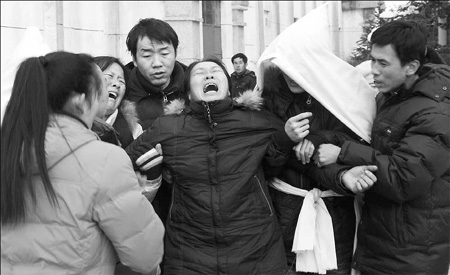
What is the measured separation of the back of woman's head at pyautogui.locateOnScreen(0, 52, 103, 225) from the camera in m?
2.27

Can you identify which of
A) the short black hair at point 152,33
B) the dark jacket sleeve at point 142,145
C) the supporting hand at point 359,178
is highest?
the short black hair at point 152,33

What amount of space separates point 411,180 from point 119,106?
5.20 feet

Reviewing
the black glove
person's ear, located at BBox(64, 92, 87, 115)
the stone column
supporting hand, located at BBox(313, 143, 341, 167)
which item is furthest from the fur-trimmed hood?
the stone column

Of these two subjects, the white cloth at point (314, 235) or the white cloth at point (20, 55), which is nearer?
the white cloth at point (20, 55)

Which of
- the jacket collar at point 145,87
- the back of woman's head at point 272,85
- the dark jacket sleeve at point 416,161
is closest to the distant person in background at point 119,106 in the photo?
the jacket collar at point 145,87

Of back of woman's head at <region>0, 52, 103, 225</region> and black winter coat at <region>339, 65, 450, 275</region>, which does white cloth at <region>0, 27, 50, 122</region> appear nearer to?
back of woman's head at <region>0, 52, 103, 225</region>

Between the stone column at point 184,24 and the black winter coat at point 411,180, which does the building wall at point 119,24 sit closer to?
the stone column at point 184,24

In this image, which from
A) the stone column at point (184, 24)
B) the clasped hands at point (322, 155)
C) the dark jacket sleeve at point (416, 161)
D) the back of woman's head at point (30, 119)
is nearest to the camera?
the back of woman's head at point (30, 119)

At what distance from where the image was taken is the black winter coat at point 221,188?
10.0ft

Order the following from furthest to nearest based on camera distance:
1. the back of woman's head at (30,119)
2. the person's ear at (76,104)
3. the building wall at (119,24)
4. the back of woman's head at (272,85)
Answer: the building wall at (119,24) → the back of woman's head at (272,85) → the person's ear at (76,104) → the back of woman's head at (30,119)

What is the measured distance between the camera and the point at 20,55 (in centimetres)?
298

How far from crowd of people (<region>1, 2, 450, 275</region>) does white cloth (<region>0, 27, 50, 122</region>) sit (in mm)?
399

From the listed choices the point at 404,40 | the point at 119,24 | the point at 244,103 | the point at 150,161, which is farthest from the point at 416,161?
the point at 119,24

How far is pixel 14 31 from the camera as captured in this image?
6652mm
